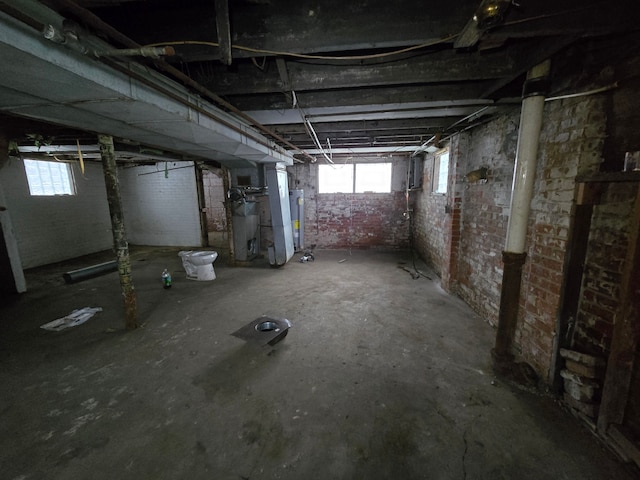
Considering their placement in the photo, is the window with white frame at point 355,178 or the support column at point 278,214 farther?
the window with white frame at point 355,178

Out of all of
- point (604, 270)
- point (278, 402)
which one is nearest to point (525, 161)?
point (604, 270)

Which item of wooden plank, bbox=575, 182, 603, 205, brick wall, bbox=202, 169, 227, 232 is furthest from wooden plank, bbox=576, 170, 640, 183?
brick wall, bbox=202, 169, 227, 232

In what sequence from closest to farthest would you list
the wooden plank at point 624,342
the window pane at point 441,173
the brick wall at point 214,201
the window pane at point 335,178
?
the wooden plank at point 624,342 < the window pane at point 441,173 < the window pane at point 335,178 < the brick wall at point 214,201

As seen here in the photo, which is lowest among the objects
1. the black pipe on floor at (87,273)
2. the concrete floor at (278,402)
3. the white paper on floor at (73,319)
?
the concrete floor at (278,402)

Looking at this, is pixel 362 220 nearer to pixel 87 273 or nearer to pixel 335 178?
pixel 335 178

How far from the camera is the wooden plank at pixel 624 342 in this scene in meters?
1.33

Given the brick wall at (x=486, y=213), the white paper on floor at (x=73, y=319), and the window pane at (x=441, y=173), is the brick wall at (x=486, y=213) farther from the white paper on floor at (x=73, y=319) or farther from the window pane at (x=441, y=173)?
the white paper on floor at (x=73, y=319)

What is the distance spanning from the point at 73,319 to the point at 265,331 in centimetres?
237

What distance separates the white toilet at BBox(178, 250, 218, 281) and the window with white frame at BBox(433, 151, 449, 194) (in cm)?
423

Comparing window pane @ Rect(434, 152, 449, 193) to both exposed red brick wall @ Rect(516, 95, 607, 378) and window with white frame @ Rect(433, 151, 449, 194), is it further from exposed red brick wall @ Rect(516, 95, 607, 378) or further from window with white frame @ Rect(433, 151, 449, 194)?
exposed red brick wall @ Rect(516, 95, 607, 378)

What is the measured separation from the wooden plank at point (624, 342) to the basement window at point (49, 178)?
868cm

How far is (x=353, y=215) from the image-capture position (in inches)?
260

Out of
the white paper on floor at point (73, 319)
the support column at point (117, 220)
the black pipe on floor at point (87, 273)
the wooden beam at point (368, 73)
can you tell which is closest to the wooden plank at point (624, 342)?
the wooden beam at point (368, 73)

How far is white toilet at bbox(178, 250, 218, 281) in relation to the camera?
14.3ft
